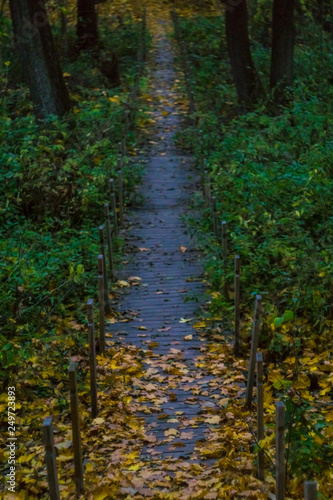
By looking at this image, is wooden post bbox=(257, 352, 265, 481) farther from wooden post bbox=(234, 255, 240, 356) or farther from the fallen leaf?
the fallen leaf

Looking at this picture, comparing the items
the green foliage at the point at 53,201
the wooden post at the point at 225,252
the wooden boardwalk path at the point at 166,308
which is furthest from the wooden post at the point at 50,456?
the wooden post at the point at 225,252

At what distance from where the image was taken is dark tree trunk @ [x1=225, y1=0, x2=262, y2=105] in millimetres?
16969

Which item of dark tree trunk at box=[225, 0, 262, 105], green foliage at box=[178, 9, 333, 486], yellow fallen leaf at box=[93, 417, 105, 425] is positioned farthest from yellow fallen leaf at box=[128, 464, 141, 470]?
dark tree trunk at box=[225, 0, 262, 105]

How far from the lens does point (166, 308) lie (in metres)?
9.51

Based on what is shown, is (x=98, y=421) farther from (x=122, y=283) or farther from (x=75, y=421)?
(x=122, y=283)

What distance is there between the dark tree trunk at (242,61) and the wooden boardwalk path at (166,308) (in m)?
2.21

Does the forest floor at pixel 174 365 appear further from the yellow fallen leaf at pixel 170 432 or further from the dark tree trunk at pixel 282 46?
the dark tree trunk at pixel 282 46

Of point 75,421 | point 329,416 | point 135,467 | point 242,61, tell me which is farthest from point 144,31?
point 75,421

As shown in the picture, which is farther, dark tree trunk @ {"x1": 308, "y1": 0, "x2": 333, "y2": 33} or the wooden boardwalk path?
dark tree trunk @ {"x1": 308, "y1": 0, "x2": 333, "y2": 33}

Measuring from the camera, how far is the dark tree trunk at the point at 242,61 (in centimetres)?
1697

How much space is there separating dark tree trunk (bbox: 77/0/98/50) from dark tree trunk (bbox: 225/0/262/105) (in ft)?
21.8

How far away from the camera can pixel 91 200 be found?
40.8 ft

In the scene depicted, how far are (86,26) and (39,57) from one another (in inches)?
307

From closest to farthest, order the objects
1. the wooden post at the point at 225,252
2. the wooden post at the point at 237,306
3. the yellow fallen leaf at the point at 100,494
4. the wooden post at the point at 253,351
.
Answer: the yellow fallen leaf at the point at 100,494 → the wooden post at the point at 253,351 → the wooden post at the point at 237,306 → the wooden post at the point at 225,252
